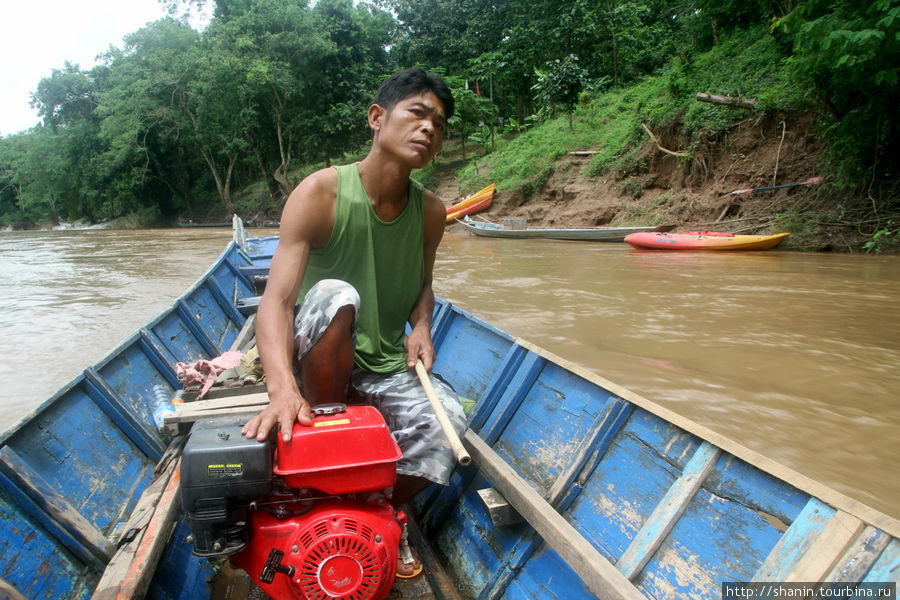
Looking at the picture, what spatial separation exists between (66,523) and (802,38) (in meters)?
8.81

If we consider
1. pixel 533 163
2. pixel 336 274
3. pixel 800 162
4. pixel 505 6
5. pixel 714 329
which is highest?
pixel 505 6

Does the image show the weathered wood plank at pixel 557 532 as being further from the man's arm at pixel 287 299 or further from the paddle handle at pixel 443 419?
the man's arm at pixel 287 299

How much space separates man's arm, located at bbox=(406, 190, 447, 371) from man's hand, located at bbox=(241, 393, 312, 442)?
0.58 meters

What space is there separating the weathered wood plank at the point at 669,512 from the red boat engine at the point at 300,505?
609 millimetres

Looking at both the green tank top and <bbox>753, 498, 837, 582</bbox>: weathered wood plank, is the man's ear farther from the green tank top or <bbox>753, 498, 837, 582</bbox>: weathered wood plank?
<bbox>753, 498, 837, 582</bbox>: weathered wood plank

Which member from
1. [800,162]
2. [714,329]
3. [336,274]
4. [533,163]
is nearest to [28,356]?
[336,274]

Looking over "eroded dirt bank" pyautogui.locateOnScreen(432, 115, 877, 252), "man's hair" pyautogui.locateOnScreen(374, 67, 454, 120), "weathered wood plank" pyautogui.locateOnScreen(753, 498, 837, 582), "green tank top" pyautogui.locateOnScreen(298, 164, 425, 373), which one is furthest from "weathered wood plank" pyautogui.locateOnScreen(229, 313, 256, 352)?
"eroded dirt bank" pyautogui.locateOnScreen(432, 115, 877, 252)

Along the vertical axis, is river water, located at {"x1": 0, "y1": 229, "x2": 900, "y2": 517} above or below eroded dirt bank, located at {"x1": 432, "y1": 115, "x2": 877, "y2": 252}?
below

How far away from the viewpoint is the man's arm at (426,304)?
1983 millimetres

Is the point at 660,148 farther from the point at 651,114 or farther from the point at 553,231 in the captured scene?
the point at 553,231

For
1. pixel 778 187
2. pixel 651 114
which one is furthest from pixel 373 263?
pixel 651 114

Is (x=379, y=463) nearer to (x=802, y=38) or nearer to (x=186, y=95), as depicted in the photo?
(x=802, y=38)

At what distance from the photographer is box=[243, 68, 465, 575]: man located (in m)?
1.63

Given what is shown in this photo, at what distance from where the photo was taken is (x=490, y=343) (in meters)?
2.71
